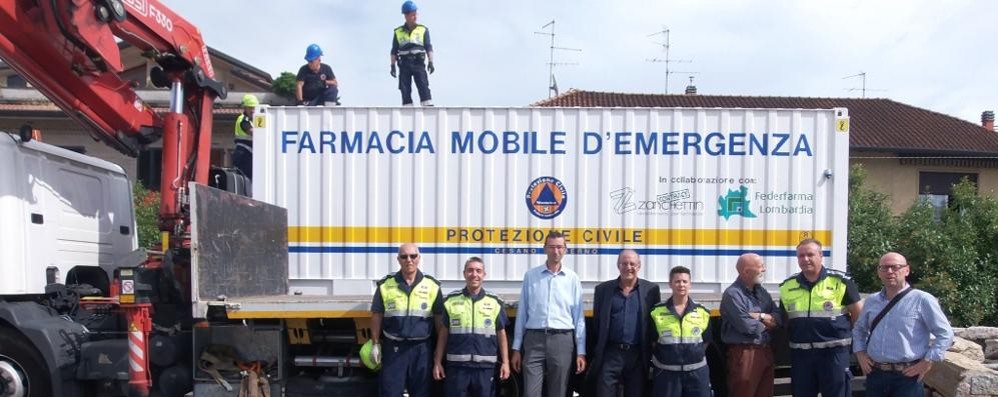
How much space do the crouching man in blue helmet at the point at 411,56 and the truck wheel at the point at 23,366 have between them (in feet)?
14.6

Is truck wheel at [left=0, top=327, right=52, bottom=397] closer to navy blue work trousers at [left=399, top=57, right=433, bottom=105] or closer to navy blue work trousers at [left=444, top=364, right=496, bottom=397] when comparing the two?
navy blue work trousers at [left=444, top=364, right=496, bottom=397]

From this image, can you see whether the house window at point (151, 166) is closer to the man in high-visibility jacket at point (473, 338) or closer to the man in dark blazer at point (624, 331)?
the man in high-visibility jacket at point (473, 338)

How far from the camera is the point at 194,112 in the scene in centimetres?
738

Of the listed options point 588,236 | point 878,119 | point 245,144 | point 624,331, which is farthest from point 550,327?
point 878,119

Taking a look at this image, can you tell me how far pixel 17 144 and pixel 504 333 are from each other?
4.23 metres

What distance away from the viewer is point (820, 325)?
558cm

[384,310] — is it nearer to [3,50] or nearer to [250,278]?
[250,278]

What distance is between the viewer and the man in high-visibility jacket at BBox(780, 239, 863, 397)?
557cm

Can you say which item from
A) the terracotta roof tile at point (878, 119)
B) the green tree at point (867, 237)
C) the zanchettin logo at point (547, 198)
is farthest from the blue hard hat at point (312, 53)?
the terracotta roof tile at point (878, 119)

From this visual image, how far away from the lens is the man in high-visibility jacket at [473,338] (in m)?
5.67

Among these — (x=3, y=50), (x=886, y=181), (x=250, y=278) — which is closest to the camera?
(x=3, y=50)

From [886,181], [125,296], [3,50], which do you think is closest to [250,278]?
[125,296]

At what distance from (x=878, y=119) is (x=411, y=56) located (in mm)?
19578

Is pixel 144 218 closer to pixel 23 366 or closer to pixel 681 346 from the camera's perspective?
pixel 23 366
